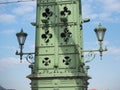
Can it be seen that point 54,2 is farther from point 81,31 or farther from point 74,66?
point 74,66

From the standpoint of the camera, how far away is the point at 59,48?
485 inches

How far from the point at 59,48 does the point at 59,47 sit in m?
0.04

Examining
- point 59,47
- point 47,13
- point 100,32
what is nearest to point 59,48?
point 59,47

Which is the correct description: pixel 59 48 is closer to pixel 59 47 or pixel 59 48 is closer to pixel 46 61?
pixel 59 47

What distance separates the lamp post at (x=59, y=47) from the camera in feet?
39.0

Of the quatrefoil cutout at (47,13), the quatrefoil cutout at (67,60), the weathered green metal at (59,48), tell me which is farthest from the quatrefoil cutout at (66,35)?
the quatrefoil cutout at (47,13)

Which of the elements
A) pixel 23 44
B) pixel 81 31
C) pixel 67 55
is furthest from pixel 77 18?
pixel 23 44

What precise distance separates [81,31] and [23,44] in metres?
2.24

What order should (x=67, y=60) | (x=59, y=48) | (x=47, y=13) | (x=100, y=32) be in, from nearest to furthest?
(x=100, y=32)
(x=67, y=60)
(x=59, y=48)
(x=47, y=13)

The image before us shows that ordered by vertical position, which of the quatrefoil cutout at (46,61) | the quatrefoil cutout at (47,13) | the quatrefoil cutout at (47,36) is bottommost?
the quatrefoil cutout at (46,61)

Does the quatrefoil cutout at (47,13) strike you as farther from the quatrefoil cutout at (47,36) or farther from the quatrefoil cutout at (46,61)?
the quatrefoil cutout at (46,61)

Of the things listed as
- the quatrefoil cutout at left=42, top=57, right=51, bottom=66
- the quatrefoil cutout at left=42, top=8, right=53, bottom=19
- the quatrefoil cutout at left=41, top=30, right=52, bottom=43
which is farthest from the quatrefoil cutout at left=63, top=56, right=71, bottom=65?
the quatrefoil cutout at left=42, top=8, right=53, bottom=19

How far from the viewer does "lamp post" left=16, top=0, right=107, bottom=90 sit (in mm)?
11875

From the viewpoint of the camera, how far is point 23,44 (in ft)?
40.3
